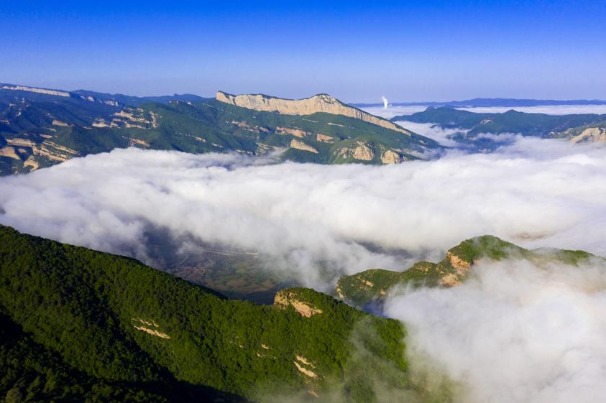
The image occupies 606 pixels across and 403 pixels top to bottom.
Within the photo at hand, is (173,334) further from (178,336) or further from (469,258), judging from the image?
(469,258)

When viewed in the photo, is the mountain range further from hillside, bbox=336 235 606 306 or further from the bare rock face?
hillside, bbox=336 235 606 306

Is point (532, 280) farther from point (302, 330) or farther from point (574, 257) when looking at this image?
point (302, 330)

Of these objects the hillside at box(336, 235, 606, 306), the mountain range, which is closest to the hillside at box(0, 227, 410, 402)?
the mountain range

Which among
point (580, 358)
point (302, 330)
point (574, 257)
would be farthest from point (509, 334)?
point (302, 330)

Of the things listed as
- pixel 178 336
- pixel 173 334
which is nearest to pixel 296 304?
pixel 178 336

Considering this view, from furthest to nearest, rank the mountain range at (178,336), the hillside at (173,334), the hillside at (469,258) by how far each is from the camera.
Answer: the hillside at (469,258) → the hillside at (173,334) → the mountain range at (178,336)

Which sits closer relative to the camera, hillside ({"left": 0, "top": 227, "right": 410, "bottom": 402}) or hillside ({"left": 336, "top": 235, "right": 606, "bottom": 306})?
hillside ({"left": 0, "top": 227, "right": 410, "bottom": 402})

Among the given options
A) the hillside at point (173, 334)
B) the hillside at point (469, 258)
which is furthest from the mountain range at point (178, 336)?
the hillside at point (469, 258)

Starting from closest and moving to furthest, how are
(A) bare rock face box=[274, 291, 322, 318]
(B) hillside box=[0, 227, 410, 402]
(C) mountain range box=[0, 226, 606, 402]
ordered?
(C) mountain range box=[0, 226, 606, 402], (B) hillside box=[0, 227, 410, 402], (A) bare rock face box=[274, 291, 322, 318]

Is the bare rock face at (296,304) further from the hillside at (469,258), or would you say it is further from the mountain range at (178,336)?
the hillside at (469,258)
